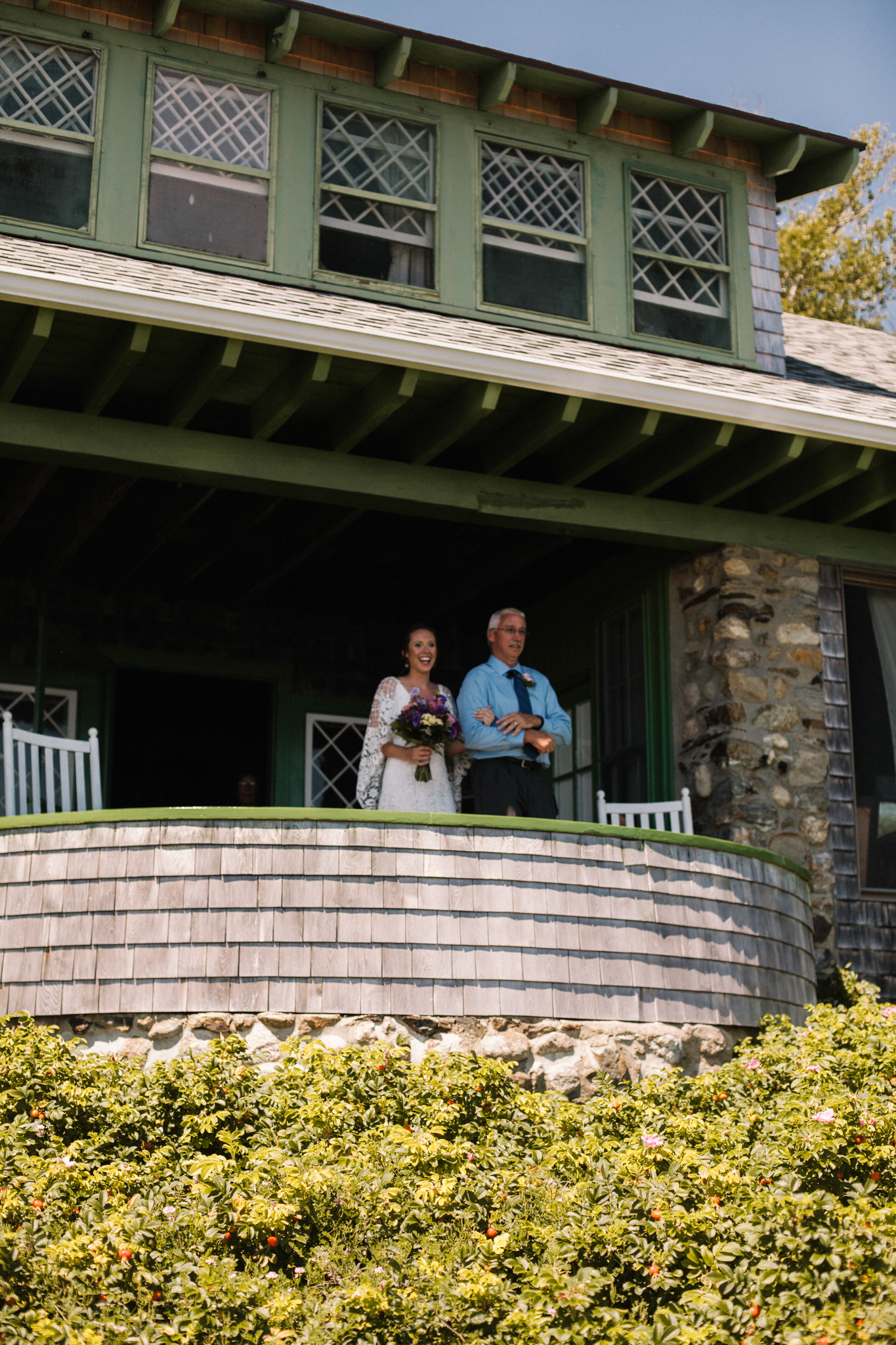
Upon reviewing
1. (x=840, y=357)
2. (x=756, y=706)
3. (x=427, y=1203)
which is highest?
(x=840, y=357)

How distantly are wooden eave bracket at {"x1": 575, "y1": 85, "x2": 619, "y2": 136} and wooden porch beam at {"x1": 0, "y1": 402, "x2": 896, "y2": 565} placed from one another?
2445mm

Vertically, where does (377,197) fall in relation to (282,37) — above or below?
below

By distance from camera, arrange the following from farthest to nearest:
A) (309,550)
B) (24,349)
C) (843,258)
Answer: (843,258) < (309,550) < (24,349)

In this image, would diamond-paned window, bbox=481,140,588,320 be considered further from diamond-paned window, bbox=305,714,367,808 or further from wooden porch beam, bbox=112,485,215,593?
diamond-paned window, bbox=305,714,367,808

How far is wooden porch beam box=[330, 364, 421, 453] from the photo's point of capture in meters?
6.92

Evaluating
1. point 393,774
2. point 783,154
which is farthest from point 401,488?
point 783,154

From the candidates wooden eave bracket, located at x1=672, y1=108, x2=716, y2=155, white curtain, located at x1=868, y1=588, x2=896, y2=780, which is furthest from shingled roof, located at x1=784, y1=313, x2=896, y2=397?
wooden eave bracket, located at x1=672, y1=108, x2=716, y2=155

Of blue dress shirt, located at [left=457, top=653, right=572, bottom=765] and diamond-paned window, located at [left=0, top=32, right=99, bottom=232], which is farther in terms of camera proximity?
diamond-paned window, located at [left=0, top=32, right=99, bottom=232]

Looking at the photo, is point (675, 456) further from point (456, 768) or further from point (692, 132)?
point (692, 132)

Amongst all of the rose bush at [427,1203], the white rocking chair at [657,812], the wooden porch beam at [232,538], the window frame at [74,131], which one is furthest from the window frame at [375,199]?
the rose bush at [427,1203]

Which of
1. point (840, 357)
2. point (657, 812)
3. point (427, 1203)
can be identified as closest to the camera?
point (427, 1203)

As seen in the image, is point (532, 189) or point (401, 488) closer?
point (401, 488)

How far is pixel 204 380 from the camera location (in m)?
6.77

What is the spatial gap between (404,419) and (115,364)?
155 cm
